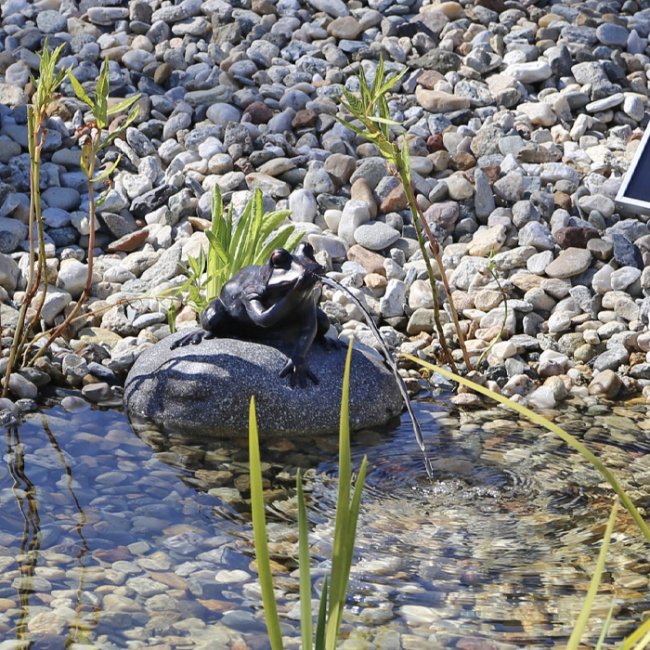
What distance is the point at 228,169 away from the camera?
6.54 m

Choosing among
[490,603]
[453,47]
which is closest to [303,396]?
[490,603]

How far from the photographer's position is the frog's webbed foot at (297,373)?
4.66 metres

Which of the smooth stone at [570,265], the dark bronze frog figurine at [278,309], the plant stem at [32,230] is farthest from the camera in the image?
the smooth stone at [570,265]

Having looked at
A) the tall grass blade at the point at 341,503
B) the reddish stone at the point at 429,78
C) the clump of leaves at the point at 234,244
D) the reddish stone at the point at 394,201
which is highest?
the reddish stone at the point at 429,78

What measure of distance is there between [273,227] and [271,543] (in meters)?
1.99

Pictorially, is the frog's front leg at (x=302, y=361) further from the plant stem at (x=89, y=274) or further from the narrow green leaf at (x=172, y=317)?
the plant stem at (x=89, y=274)

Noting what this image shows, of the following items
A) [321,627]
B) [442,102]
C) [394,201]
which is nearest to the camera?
[321,627]

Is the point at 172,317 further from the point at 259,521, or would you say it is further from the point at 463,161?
the point at 259,521

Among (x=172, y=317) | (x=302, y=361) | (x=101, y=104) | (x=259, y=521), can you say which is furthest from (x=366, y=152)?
(x=259, y=521)

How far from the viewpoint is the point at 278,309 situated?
14.9 feet

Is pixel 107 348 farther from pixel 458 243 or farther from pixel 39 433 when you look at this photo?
pixel 458 243

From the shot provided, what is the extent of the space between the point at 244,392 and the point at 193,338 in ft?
1.34

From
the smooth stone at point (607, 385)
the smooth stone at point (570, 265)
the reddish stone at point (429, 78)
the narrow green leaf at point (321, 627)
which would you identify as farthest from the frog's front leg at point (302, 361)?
the reddish stone at point (429, 78)

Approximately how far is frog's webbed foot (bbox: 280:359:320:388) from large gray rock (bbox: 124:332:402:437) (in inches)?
1.1
